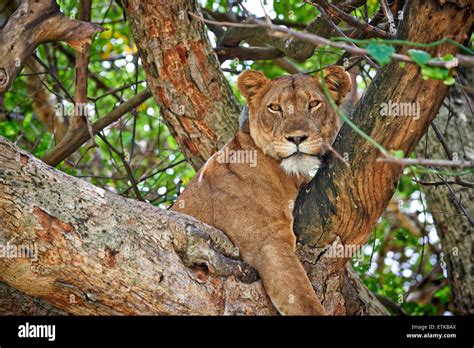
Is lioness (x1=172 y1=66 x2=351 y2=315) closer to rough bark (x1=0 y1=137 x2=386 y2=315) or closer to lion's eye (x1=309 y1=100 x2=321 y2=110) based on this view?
lion's eye (x1=309 y1=100 x2=321 y2=110)

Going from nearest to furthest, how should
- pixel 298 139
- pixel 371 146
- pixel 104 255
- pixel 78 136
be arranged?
pixel 104 255
pixel 371 146
pixel 298 139
pixel 78 136

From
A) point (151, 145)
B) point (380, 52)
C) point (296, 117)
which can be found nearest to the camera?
point (380, 52)

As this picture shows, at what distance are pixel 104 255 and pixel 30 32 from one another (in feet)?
7.14

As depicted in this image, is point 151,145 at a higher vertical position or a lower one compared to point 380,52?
higher

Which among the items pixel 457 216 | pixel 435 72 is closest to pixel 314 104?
pixel 435 72

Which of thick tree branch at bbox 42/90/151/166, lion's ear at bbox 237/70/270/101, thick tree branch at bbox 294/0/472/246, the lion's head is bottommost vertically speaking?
thick tree branch at bbox 294/0/472/246

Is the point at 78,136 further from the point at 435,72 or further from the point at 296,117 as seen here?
the point at 435,72

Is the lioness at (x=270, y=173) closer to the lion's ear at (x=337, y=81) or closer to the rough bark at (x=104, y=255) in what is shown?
the lion's ear at (x=337, y=81)

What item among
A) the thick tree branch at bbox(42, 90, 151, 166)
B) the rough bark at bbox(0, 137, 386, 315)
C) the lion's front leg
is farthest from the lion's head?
the thick tree branch at bbox(42, 90, 151, 166)

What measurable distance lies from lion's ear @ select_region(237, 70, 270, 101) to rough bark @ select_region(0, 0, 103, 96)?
1.21m

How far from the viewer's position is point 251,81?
6.08 meters

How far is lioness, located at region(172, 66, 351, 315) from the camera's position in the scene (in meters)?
5.18

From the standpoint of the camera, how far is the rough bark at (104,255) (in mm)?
4418
